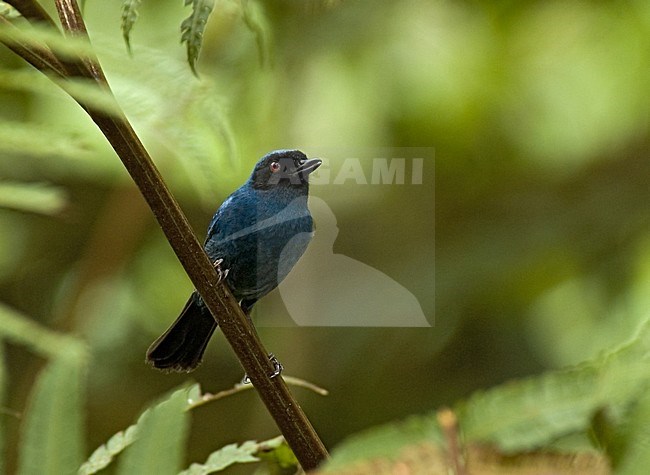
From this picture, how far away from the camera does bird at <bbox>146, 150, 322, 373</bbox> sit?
837 mm

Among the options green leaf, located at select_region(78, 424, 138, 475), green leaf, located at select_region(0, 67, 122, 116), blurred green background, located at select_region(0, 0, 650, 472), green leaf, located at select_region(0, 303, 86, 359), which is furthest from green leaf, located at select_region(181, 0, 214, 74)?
blurred green background, located at select_region(0, 0, 650, 472)

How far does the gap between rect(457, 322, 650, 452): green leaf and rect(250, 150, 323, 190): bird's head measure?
40 centimetres

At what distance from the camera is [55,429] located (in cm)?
55

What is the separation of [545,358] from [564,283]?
0.26 metres

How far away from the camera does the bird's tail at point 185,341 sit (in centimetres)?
89

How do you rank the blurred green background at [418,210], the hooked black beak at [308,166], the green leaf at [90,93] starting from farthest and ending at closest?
the blurred green background at [418,210], the hooked black beak at [308,166], the green leaf at [90,93]

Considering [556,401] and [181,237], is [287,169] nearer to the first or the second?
[181,237]

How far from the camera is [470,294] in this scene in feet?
6.57

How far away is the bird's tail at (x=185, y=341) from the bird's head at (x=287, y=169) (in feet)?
0.43

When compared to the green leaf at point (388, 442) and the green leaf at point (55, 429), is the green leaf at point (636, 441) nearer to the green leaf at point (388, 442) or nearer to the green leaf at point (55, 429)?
the green leaf at point (388, 442)

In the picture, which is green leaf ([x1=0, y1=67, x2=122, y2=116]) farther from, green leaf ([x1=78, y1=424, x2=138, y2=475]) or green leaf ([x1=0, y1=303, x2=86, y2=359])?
green leaf ([x1=78, y1=424, x2=138, y2=475])

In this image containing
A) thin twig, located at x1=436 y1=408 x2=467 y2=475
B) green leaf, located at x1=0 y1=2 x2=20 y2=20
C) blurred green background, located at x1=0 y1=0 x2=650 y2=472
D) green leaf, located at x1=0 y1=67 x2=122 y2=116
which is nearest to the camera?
thin twig, located at x1=436 y1=408 x2=467 y2=475

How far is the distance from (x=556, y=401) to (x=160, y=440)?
24 centimetres

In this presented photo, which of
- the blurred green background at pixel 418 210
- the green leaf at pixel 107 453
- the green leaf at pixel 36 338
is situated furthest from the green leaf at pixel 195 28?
the blurred green background at pixel 418 210
